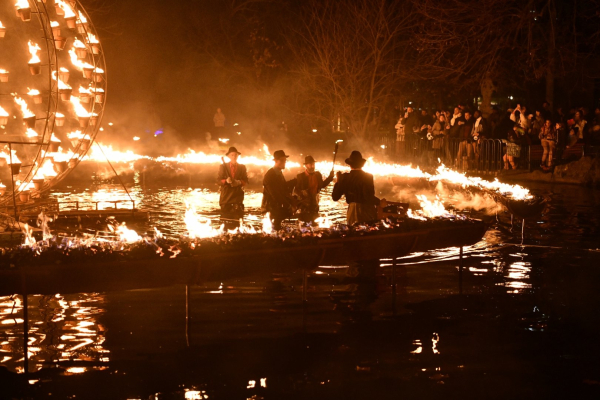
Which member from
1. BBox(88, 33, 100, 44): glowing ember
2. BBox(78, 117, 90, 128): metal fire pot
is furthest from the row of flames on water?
BBox(88, 33, 100, 44): glowing ember

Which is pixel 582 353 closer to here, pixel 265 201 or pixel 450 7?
pixel 265 201

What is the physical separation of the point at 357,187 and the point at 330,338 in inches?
144

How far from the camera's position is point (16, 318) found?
824 cm

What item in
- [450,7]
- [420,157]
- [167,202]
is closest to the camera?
[167,202]

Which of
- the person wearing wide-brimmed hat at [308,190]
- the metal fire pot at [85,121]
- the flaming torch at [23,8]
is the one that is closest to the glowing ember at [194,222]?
the person wearing wide-brimmed hat at [308,190]

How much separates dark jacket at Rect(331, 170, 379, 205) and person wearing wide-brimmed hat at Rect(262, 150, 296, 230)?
1.64 m

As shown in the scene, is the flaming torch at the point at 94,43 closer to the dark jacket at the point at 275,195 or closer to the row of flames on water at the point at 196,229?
the row of flames on water at the point at 196,229

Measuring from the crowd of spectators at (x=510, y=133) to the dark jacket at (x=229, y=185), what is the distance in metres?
12.3

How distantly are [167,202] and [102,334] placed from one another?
37.6 ft

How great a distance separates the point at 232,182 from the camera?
14.1 m

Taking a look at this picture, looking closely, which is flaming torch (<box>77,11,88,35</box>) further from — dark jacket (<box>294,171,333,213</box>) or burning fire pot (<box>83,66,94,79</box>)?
dark jacket (<box>294,171,333,213</box>)

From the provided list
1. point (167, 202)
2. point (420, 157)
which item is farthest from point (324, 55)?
point (167, 202)

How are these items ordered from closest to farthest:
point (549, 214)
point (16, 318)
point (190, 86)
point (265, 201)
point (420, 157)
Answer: point (16, 318) < point (265, 201) < point (549, 214) < point (420, 157) < point (190, 86)

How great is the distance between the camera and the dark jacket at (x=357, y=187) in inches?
428
